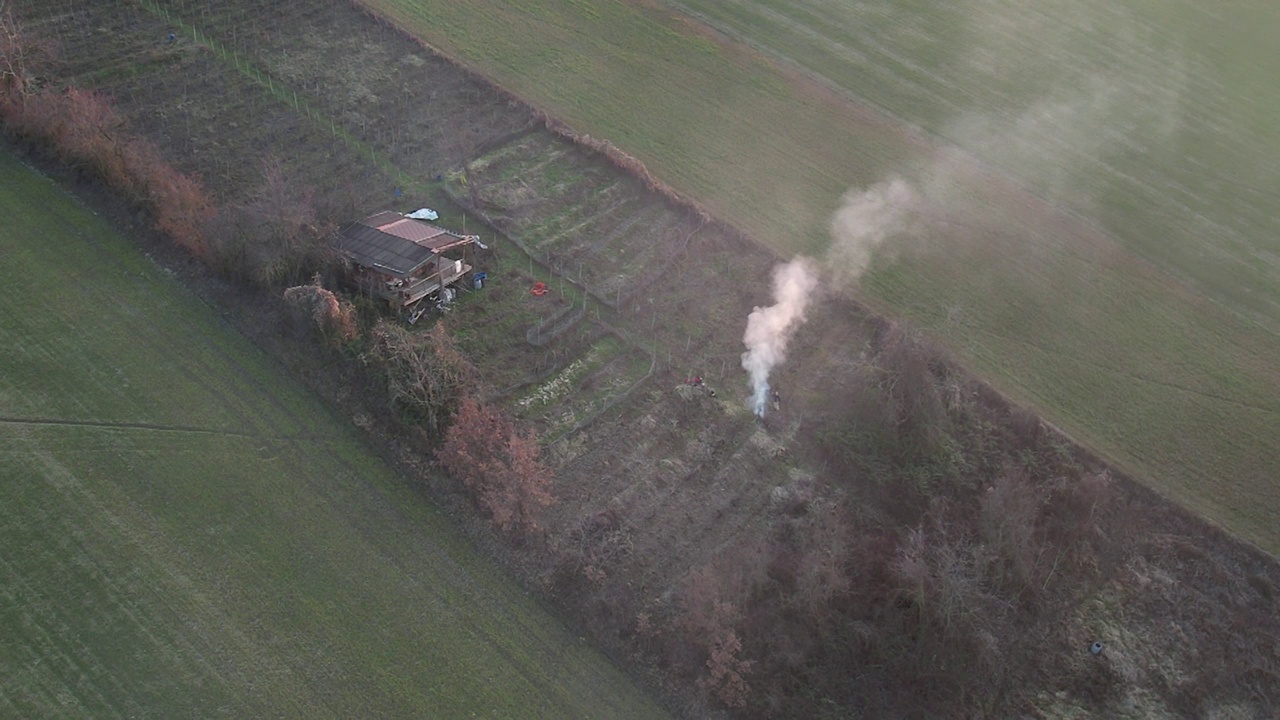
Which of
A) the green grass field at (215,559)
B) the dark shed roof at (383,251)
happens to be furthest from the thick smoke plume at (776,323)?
the dark shed roof at (383,251)

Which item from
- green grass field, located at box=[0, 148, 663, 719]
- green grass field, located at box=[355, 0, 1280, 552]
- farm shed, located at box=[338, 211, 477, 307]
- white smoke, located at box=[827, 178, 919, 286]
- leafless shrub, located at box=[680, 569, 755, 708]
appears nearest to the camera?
green grass field, located at box=[0, 148, 663, 719]

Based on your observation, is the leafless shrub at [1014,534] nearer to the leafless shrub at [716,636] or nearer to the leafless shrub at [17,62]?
the leafless shrub at [716,636]

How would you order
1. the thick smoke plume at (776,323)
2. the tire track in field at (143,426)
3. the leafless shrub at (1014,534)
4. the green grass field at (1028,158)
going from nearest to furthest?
the leafless shrub at (1014,534), the tire track in field at (143,426), the thick smoke plume at (776,323), the green grass field at (1028,158)

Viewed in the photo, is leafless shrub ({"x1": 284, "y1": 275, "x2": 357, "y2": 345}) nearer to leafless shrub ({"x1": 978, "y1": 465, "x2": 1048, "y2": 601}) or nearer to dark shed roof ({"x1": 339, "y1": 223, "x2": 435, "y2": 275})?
dark shed roof ({"x1": 339, "y1": 223, "x2": 435, "y2": 275})

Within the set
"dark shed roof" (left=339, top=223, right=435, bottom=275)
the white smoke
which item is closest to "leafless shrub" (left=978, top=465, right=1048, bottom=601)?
the white smoke

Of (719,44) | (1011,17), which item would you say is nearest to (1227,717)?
(719,44)

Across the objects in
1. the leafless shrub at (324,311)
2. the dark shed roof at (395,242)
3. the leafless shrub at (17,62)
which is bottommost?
the leafless shrub at (324,311)
